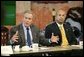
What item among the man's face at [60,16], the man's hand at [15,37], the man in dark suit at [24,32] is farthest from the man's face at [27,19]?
the man's face at [60,16]

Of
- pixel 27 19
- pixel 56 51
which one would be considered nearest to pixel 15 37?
pixel 27 19

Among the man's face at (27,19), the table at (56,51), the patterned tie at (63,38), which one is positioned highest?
the man's face at (27,19)

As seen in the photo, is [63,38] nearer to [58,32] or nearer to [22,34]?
[58,32]

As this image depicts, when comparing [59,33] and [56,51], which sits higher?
[59,33]

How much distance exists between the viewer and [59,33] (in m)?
2.12

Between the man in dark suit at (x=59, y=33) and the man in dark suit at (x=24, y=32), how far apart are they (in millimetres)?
109

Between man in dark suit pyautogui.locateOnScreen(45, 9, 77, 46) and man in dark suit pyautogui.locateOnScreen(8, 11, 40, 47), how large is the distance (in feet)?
0.36

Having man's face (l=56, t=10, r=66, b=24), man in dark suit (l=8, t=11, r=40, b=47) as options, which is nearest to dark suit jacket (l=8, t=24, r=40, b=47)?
man in dark suit (l=8, t=11, r=40, b=47)

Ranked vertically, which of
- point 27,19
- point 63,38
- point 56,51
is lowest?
point 56,51

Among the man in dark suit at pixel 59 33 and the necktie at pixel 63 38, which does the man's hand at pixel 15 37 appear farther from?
the necktie at pixel 63 38

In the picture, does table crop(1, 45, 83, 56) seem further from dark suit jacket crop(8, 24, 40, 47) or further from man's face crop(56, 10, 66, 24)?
man's face crop(56, 10, 66, 24)

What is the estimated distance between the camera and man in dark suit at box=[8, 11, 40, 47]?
80.7 inches

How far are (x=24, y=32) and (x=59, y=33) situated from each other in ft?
1.06

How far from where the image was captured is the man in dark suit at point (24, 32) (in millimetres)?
2049
